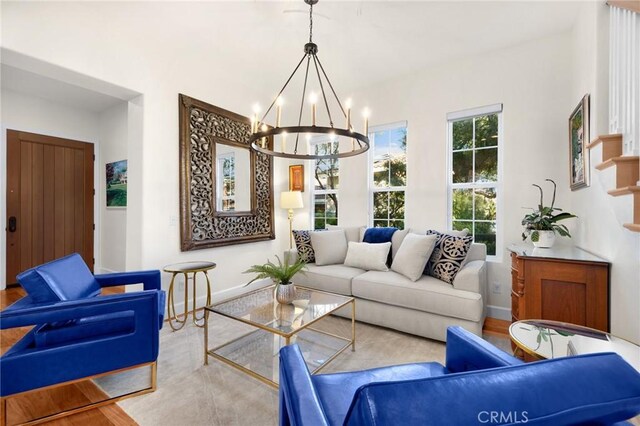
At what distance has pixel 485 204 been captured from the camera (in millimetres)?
3203

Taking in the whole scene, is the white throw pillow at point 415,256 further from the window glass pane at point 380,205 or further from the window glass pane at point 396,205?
the window glass pane at point 380,205

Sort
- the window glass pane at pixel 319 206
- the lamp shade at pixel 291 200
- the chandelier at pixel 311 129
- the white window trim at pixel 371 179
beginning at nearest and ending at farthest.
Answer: the chandelier at pixel 311 129 → the white window trim at pixel 371 179 → the lamp shade at pixel 291 200 → the window glass pane at pixel 319 206

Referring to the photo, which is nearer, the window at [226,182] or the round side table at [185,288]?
the round side table at [185,288]

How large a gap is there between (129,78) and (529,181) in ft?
13.6

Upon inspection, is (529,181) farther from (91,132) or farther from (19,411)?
(91,132)

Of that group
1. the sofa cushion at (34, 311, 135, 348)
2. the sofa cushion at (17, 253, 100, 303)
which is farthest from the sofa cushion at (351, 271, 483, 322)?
the sofa cushion at (17, 253, 100, 303)

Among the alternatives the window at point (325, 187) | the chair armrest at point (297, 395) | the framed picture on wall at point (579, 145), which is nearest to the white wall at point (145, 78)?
the window at point (325, 187)

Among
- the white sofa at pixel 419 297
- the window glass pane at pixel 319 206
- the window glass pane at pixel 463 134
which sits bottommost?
the white sofa at pixel 419 297

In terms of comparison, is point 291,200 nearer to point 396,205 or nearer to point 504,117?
point 396,205

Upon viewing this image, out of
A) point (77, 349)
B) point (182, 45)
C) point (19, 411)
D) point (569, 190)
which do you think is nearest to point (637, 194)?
point (569, 190)

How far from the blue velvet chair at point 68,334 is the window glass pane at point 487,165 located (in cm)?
339

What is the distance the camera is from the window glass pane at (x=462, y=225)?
3.30 meters

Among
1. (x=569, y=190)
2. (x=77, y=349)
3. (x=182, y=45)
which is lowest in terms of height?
(x=77, y=349)

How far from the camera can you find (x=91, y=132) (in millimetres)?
4652
